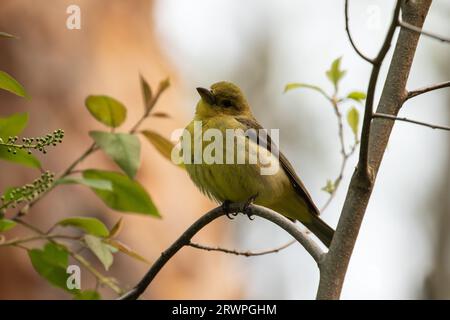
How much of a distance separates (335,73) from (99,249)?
157 centimetres

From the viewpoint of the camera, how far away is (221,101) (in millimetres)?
4660

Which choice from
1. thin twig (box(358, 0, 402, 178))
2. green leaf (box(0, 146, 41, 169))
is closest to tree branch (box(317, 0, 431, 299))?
thin twig (box(358, 0, 402, 178))

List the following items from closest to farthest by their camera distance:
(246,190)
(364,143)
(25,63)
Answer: (364,143), (246,190), (25,63)

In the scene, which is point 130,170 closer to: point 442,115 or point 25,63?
point 25,63

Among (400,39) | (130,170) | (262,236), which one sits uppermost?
(400,39)

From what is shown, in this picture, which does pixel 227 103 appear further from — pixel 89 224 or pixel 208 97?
pixel 89 224

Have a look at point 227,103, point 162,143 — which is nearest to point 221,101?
point 227,103

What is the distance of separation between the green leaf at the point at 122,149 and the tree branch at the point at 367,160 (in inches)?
28.7

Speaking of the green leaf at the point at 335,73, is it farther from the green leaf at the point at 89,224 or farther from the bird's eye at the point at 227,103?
the green leaf at the point at 89,224

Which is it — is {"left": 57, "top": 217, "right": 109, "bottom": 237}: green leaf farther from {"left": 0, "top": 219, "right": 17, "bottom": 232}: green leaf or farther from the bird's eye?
the bird's eye

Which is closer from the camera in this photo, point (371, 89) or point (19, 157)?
point (371, 89)

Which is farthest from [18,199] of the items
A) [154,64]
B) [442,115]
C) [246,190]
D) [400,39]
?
[442,115]

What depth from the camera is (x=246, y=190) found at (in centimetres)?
420
